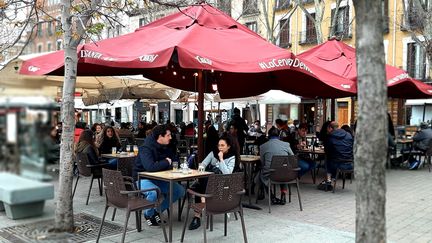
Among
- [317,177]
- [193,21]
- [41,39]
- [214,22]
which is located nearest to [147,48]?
[193,21]

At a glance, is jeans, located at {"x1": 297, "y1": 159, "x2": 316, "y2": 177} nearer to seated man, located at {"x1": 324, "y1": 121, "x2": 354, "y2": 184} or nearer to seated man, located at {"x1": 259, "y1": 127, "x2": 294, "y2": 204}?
seated man, located at {"x1": 324, "y1": 121, "x2": 354, "y2": 184}

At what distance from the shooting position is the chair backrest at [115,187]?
4.73 m

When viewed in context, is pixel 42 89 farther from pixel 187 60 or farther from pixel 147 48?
pixel 147 48

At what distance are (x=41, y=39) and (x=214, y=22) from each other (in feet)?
20.4

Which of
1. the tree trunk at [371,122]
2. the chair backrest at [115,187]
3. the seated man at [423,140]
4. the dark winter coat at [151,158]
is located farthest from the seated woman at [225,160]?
the seated man at [423,140]

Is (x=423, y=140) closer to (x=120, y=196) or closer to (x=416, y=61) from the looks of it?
(x=120, y=196)

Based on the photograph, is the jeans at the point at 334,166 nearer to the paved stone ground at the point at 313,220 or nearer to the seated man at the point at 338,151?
the seated man at the point at 338,151

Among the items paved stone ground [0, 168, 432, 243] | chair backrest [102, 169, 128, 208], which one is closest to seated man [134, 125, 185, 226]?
paved stone ground [0, 168, 432, 243]

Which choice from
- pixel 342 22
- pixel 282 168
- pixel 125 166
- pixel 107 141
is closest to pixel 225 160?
pixel 282 168

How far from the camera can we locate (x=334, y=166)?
830 cm

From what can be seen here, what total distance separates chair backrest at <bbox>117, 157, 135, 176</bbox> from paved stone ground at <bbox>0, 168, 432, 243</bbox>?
664 millimetres

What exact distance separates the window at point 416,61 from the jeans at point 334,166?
19536 mm

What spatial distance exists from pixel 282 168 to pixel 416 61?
73.8ft

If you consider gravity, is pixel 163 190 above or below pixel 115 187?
below
